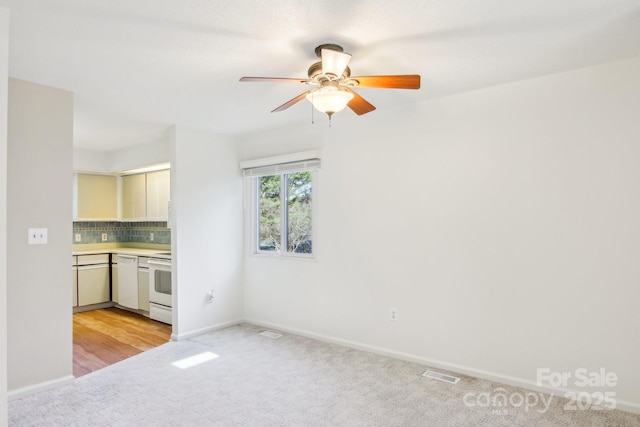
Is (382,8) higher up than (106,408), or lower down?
higher up

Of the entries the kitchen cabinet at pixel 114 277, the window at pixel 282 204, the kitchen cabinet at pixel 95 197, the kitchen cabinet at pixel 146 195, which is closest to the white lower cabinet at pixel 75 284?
the kitchen cabinet at pixel 114 277

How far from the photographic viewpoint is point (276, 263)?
4469mm

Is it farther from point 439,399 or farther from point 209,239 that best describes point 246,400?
point 209,239

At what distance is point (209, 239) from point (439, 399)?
285cm

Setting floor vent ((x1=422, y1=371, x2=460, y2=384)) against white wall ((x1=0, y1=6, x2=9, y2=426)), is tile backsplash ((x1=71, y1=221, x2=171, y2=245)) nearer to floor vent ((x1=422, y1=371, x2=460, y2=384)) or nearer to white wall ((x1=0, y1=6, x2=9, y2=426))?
white wall ((x1=0, y1=6, x2=9, y2=426))

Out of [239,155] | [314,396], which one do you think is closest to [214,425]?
[314,396]

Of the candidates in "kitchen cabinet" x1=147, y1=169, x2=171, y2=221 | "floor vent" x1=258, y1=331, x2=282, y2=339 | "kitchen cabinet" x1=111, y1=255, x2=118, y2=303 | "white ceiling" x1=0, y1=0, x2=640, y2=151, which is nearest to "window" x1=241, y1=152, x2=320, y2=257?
"floor vent" x1=258, y1=331, x2=282, y2=339

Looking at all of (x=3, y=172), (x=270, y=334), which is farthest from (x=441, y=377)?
(x=3, y=172)

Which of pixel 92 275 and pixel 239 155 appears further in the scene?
pixel 92 275

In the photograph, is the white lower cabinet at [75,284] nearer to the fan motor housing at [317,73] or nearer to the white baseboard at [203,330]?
the white baseboard at [203,330]

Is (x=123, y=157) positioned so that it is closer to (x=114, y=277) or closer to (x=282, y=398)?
(x=114, y=277)

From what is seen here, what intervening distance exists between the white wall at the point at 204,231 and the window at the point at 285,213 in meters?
0.29

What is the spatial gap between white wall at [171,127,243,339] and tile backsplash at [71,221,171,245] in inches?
57.6

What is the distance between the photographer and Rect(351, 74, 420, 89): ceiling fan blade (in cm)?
216
